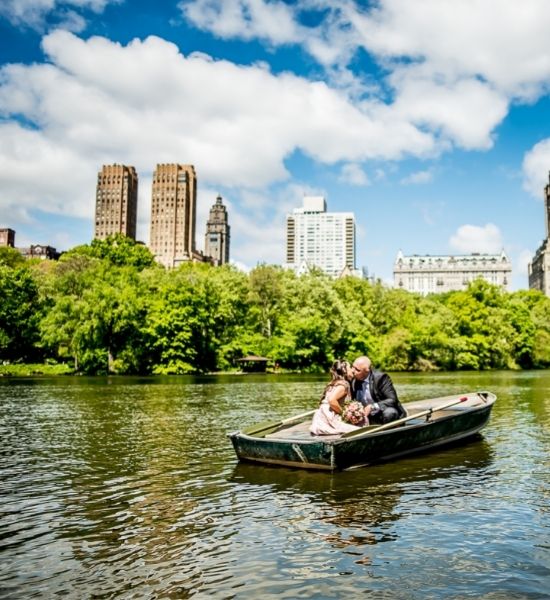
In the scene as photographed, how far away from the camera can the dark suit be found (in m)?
13.2

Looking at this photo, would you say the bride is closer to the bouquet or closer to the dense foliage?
the bouquet

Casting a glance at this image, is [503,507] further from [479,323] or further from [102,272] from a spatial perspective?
[479,323]

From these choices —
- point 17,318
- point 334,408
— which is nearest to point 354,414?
point 334,408

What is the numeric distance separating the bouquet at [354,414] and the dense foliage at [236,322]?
4675 centimetres

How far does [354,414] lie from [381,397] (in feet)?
3.11

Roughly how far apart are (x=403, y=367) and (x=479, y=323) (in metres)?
15.3

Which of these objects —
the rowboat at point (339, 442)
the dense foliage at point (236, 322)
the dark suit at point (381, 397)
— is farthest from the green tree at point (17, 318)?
the dark suit at point (381, 397)

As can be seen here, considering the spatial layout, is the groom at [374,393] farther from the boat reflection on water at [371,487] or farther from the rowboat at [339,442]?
the boat reflection on water at [371,487]

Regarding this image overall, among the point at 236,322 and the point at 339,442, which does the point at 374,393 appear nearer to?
the point at 339,442

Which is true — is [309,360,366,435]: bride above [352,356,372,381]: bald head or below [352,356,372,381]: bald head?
below

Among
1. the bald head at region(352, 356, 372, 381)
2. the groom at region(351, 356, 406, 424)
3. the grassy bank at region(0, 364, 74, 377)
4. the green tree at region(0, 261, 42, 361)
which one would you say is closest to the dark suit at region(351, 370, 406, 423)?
the groom at region(351, 356, 406, 424)

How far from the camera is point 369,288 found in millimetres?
87750

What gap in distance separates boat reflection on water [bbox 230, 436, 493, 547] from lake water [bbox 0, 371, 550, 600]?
0.04 meters

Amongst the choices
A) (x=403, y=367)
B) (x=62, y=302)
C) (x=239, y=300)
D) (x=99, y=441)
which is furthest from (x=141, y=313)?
(x=99, y=441)
